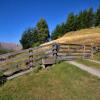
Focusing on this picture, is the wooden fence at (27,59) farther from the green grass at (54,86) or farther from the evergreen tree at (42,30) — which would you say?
the evergreen tree at (42,30)

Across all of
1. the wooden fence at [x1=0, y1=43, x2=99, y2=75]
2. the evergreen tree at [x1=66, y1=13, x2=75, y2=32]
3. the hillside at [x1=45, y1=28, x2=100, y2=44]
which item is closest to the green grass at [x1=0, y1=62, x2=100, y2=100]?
the wooden fence at [x1=0, y1=43, x2=99, y2=75]

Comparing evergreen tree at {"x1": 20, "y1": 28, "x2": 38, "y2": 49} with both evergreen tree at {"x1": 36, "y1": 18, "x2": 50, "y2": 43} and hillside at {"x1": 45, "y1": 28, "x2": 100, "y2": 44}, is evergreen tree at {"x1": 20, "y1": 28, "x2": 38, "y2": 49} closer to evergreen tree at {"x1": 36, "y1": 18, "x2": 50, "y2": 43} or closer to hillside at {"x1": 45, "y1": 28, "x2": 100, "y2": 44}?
evergreen tree at {"x1": 36, "y1": 18, "x2": 50, "y2": 43}

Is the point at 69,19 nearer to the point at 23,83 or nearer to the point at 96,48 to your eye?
the point at 96,48

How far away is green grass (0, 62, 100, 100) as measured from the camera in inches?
368

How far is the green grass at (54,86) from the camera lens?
9336 millimetres

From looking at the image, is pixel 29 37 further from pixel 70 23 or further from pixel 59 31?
pixel 70 23

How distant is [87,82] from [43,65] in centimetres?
411

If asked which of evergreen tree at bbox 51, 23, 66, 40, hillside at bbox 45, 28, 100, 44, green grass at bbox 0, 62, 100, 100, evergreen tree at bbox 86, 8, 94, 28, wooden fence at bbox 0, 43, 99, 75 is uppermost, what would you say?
evergreen tree at bbox 86, 8, 94, 28

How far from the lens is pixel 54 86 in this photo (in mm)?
10508

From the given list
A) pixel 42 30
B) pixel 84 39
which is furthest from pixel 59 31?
pixel 84 39

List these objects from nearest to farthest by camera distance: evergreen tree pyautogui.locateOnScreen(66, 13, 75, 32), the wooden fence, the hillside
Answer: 1. the wooden fence
2. the hillside
3. evergreen tree pyautogui.locateOnScreen(66, 13, 75, 32)

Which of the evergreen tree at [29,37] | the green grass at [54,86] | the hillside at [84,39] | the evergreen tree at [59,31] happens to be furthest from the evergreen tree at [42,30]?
the green grass at [54,86]

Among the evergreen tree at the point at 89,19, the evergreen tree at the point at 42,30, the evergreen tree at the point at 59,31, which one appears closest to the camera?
the evergreen tree at the point at 89,19

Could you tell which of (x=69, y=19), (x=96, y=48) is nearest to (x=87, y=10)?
(x=69, y=19)
